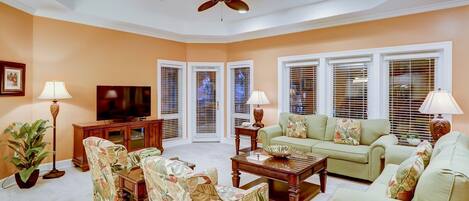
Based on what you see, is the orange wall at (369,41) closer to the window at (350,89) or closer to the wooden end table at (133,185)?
the window at (350,89)

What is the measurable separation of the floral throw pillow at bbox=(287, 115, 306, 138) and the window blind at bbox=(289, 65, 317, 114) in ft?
2.39

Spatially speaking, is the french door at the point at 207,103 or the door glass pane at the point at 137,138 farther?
the french door at the point at 207,103

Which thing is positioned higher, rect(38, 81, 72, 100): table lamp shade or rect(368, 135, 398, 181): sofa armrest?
rect(38, 81, 72, 100): table lamp shade

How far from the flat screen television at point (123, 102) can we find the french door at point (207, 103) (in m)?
1.52

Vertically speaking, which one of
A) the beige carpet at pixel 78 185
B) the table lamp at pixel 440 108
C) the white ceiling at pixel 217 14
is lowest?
the beige carpet at pixel 78 185

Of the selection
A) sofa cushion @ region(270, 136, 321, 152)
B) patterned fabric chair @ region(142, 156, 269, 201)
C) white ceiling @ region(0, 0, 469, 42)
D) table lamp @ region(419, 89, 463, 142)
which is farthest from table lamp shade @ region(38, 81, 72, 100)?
table lamp @ region(419, 89, 463, 142)

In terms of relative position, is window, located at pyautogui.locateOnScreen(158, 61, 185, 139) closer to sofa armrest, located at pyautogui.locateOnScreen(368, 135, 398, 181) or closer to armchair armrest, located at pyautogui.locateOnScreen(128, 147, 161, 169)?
armchair armrest, located at pyautogui.locateOnScreen(128, 147, 161, 169)

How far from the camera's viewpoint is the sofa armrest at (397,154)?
3.32 m

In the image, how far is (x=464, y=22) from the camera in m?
3.87

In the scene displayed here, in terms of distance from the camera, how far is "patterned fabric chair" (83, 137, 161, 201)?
246cm

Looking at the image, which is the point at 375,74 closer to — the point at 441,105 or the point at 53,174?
the point at 441,105


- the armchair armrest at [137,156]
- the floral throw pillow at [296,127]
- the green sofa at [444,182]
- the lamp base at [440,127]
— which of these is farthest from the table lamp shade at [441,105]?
the armchair armrest at [137,156]

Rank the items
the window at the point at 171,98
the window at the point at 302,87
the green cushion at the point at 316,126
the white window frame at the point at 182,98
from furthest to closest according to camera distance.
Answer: the window at the point at 171,98
the white window frame at the point at 182,98
the window at the point at 302,87
the green cushion at the point at 316,126

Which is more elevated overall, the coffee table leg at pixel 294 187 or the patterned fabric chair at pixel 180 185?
the patterned fabric chair at pixel 180 185
